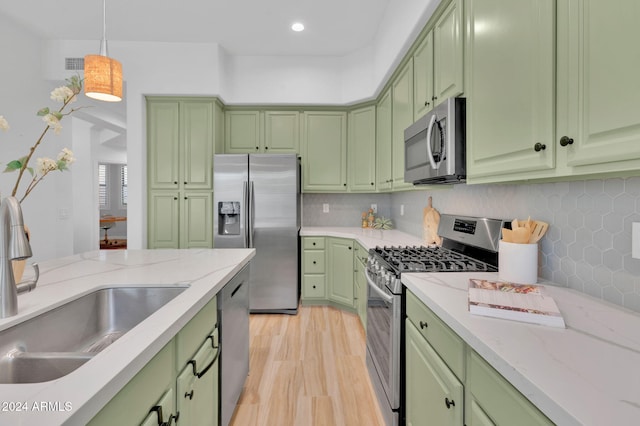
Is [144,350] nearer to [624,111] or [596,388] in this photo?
[596,388]

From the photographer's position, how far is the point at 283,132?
12.2ft

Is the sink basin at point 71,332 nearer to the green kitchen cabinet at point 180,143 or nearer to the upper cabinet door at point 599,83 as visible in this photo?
the upper cabinet door at point 599,83

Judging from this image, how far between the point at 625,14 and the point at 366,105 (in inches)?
117

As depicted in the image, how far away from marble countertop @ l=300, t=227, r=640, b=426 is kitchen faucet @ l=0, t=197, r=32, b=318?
123 centimetres

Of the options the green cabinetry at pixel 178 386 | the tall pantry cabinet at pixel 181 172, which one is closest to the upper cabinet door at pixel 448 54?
the green cabinetry at pixel 178 386

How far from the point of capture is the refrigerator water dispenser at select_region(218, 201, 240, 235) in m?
3.28

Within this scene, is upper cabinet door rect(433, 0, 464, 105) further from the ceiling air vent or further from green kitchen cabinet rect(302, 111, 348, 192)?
the ceiling air vent

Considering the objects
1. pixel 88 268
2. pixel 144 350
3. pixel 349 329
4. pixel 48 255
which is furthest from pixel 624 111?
pixel 48 255

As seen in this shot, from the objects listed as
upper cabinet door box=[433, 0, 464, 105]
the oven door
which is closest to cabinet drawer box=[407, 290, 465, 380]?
the oven door

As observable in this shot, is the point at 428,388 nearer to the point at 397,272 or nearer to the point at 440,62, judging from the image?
the point at 397,272

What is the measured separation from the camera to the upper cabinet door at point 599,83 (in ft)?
2.34

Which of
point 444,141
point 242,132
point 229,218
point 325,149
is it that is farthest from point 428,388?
point 242,132

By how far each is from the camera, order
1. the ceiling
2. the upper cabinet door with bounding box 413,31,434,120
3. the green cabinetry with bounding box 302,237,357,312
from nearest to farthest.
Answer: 1. the upper cabinet door with bounding box 413,31,434,120
2. the ceiling
3. the green cabinetry with bounding box 302,237,357,312

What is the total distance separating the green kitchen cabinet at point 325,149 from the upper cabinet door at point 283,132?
10cm
